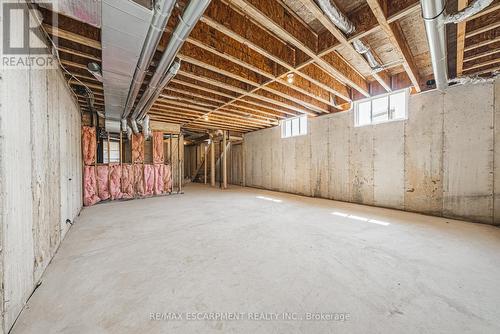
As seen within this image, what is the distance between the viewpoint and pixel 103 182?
5.04 meters

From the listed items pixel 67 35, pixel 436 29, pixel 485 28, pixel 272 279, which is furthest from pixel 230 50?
pixel 485 28

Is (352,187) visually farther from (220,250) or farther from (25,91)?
(25,91)

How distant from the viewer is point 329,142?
17.3 feet

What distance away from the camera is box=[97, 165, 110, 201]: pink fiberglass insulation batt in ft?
16.3

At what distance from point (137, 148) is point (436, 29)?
6.42 meters

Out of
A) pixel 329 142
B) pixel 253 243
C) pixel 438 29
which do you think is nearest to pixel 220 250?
pixel 253 243

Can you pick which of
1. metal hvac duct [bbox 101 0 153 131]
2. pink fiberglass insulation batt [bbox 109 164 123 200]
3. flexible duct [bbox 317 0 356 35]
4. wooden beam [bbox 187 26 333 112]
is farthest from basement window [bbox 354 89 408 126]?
pink fiberglass insulation batt [bbox 109 164 123 200]

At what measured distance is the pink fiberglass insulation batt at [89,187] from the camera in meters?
4.57

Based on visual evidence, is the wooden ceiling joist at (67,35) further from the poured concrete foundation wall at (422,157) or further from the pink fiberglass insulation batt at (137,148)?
the poured concrete foundation wall at (422,157)

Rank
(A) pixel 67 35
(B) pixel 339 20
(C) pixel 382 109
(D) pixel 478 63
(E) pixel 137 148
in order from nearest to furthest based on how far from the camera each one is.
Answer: (B) pixel 339 20 < (A) pixel 67 35 < (D) pixel 478 63 < (C) pixel 382 109 < (E) pixel 137 148

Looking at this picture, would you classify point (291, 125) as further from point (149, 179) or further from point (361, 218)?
point (149, 179)

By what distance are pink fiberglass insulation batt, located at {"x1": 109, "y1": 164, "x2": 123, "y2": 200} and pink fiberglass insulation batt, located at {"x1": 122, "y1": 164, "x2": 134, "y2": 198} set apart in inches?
3.7

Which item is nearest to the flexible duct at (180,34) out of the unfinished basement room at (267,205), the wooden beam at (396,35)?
the unfinished basement room at (267,205)

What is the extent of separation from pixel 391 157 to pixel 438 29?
287 centimetres
